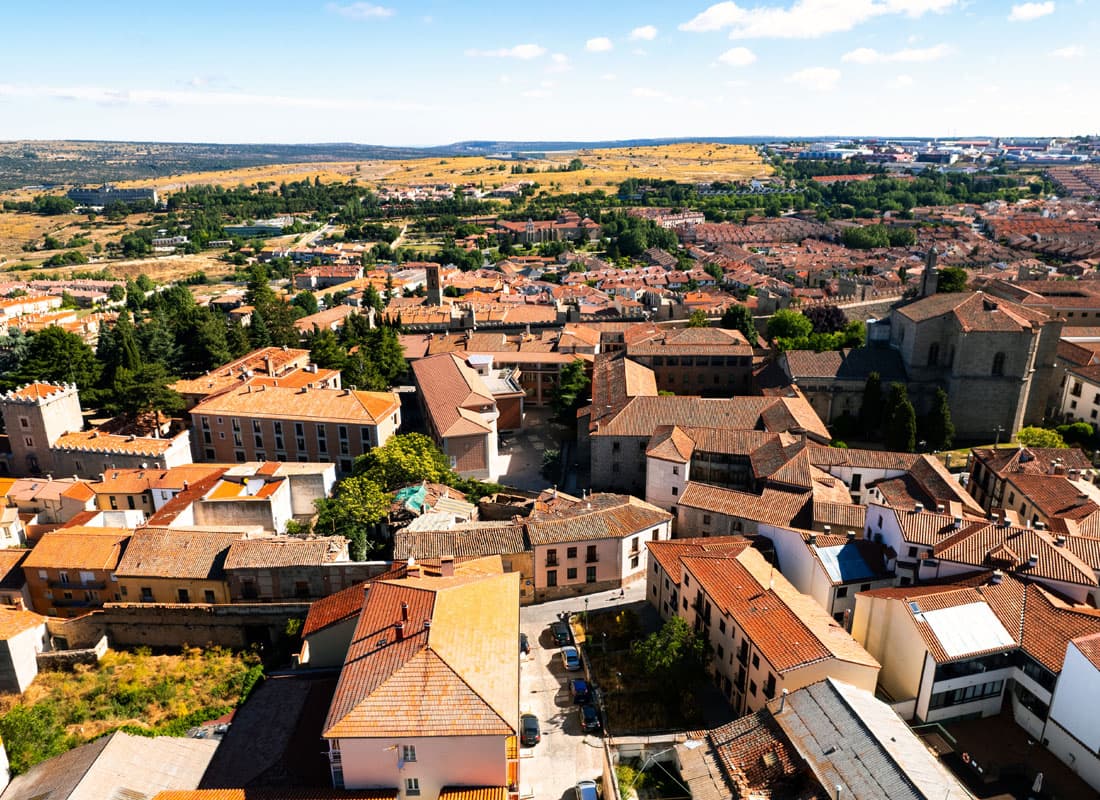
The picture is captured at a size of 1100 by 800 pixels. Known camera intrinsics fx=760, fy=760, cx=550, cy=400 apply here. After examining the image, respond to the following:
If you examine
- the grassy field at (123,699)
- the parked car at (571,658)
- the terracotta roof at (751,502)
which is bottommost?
the grassy field at (123,699)

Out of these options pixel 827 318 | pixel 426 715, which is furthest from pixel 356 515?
pixel 827 318

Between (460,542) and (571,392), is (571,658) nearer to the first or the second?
(460,542)

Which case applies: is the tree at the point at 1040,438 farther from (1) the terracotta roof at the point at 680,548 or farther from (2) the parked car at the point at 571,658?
(2) the parked car at the point at 571,658

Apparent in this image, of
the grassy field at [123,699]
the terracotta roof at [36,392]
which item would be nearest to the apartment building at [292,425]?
the terracotta roof at [36,392]

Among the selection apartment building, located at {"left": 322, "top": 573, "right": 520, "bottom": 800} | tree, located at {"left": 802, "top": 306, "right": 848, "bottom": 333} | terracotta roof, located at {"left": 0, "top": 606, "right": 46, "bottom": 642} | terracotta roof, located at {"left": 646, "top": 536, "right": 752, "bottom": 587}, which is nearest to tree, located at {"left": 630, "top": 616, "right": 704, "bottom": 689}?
terracotta roof, located at {"left": 646, "top": 536, "right": 752, "bottom": 587}

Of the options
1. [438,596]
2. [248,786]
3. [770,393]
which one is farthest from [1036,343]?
[248,786]

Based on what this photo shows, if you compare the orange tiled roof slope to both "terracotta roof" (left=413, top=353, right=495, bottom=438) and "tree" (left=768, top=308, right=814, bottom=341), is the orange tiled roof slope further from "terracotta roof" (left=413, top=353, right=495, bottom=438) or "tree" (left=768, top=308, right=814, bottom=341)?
"tree" (left=768, top=308, right=814, bottom=341)
